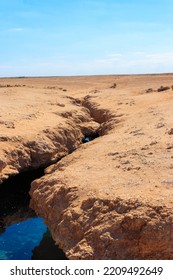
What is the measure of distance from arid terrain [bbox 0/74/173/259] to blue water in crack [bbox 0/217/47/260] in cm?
108

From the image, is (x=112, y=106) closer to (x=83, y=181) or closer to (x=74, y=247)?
(x=83, y=181)

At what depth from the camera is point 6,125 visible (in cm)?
1625

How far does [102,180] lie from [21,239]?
128 inches

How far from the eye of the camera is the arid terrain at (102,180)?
778cm

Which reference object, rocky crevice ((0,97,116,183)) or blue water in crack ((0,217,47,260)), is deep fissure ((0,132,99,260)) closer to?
blue water in crack ((0,217,47,260))

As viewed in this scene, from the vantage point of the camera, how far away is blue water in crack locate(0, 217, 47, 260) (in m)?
10.6

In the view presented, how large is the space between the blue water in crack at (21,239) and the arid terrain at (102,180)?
42.6 inches

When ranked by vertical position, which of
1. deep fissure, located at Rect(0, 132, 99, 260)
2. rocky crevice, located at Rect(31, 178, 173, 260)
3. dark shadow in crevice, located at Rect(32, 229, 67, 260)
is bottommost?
dark shadow in crevice, located at Rect(32, 229, 67, 260)

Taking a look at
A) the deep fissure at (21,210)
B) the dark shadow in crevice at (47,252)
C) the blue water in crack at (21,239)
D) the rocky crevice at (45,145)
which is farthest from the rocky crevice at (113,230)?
the rocky crevice at (45,145)

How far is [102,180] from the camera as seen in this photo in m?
9.93

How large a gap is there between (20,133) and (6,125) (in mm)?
1167

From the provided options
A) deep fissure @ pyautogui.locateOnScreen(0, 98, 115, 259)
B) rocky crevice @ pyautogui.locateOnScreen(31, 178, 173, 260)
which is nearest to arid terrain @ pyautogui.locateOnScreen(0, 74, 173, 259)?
rocky crevice @ pyautogui.locateOnScreen(31, 178, 173, 260)

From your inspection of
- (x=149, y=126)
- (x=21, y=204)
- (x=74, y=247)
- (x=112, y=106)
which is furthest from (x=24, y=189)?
(x=112, y=106)

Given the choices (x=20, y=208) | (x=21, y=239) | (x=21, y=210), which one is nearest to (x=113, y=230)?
(x=21, y=239)
